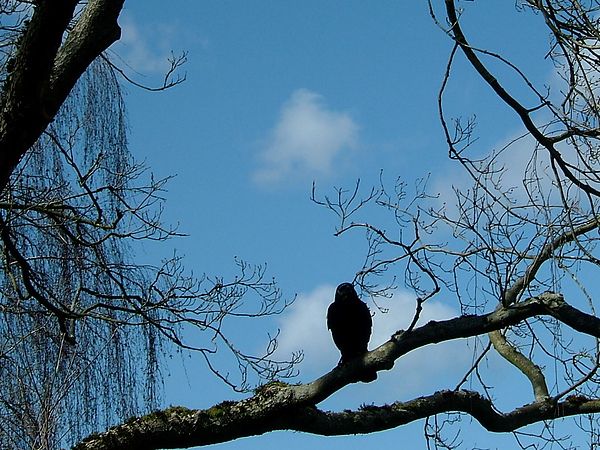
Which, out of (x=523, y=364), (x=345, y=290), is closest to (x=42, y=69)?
(x=345, y=290)

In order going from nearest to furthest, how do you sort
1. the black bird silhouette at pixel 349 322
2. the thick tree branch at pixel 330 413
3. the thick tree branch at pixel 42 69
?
the thick tree branch at pixel 42 69 < the thick tree branch at pixel 330 413 < the black bird silhouette at pixel 349 322

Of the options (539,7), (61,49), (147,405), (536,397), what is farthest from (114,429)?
(539,7)

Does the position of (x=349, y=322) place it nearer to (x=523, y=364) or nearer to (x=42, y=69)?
(x=523, y=364)

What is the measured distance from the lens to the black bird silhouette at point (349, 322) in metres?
4.97

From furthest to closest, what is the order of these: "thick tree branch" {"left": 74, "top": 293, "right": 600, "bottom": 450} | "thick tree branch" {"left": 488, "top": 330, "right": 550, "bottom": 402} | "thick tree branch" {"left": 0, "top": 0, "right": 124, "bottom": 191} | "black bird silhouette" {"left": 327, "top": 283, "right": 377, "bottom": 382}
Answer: "black bird silhouette" {"left": 327, "top": 283, "right": 377, "bottom": 382}, "thick tree branch" {"left": 488, "top": 330, "right": 550, "bottom": 402}, "thick tree branch" {"left": 74, "top": 293, "right": 600, "bottom": 450}, "thick tree branch" {"left": 0, "top": 0, "right": 124, "bottom": 191}

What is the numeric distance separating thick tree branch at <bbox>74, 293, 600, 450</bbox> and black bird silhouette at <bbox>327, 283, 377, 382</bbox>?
1173 millimetres

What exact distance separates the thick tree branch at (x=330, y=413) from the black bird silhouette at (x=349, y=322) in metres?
1.17

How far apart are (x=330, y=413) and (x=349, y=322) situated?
49.1 inches

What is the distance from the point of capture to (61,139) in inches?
156

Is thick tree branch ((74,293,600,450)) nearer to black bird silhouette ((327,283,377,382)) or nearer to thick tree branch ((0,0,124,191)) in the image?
black bird silhouette ((327,283,377,382))

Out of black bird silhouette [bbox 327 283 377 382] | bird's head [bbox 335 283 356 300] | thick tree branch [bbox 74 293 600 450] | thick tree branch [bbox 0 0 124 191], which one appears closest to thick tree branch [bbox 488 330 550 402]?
thick tree branch [bbox 74 293 600 450]

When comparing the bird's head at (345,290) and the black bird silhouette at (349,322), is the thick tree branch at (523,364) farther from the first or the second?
the bird's head at (345,290)

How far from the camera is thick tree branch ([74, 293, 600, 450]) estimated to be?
357 centimetres

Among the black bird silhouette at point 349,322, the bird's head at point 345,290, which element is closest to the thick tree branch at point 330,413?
the black bird silhouette at point 349,322
